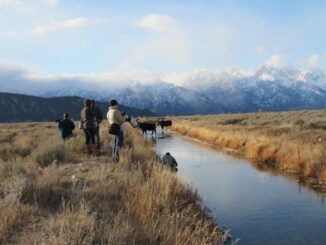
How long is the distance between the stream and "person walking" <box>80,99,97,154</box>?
412 centimetres

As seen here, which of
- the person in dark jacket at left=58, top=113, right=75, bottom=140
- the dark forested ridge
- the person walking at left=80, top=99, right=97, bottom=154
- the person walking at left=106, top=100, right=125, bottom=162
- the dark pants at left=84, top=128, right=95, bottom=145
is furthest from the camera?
the dark forested ridge

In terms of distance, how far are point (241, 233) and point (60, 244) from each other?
656 centimetres

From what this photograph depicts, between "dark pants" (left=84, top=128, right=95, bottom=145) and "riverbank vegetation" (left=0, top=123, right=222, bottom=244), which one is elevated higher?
"dark pants" (left=84, top=128, right=95, bottom=145)

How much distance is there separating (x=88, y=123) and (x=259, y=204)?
7722 mm

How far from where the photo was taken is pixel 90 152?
20.8 metres

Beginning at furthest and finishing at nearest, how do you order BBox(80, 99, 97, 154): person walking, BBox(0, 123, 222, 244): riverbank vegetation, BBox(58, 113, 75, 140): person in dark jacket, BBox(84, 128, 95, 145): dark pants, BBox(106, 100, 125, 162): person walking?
BBox(58, 113, 75, 140): person in dark jacket < BBox(84, 128, 95, 145): dark pants < BBox(80, 99, 97, 154): person walking < BBox(106, 100, 125, 162): person walking < BBox(0, 123, 222, 244): riverbank vegetation

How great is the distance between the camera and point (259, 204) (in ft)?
52.5

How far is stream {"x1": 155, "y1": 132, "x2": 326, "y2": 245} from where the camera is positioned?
41.3ft

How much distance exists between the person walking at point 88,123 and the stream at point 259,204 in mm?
4122

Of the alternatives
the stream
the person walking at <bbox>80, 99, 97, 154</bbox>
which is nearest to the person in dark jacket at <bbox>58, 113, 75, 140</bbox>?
the person walking at <bbox>80, 99, 97, 154</bbox>

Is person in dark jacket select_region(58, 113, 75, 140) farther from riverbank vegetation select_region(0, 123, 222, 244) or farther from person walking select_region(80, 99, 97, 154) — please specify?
riverbank vegetation select_region(0, 123, 222, 244)

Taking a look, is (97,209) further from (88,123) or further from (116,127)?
(88,123)

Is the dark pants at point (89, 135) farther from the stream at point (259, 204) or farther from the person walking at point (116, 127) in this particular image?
the stream at point (259, 204)

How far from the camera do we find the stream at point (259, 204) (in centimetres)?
1259
